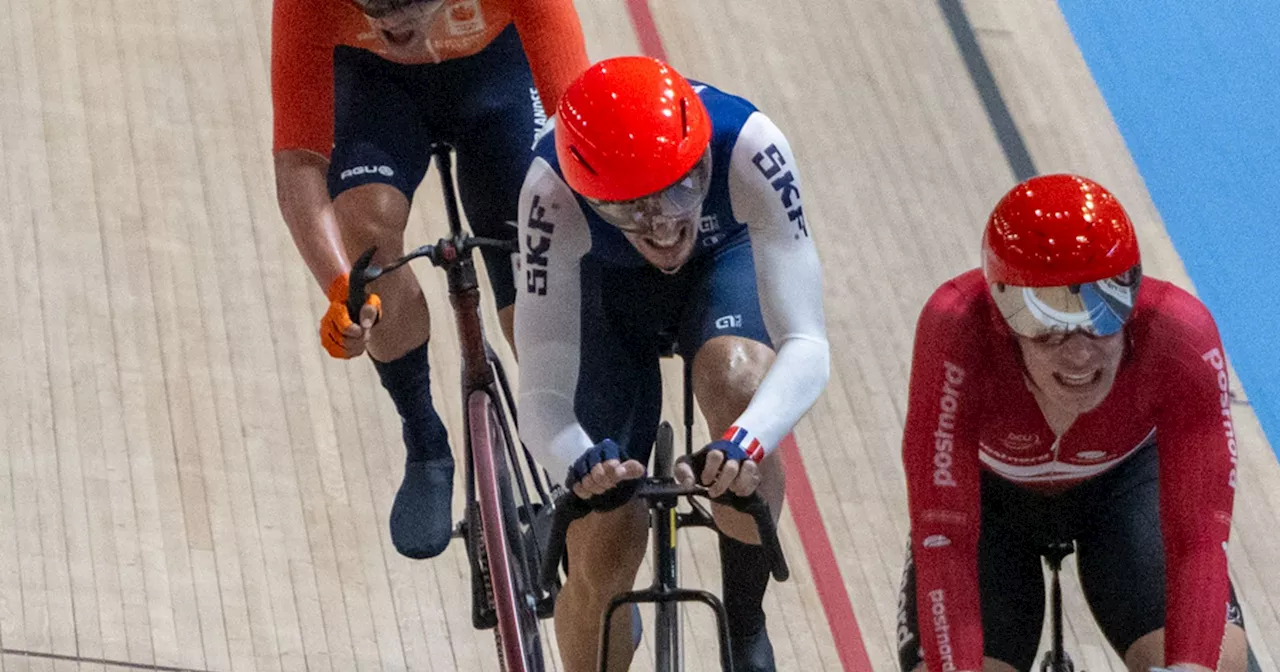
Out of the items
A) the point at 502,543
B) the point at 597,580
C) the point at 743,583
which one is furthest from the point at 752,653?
the point at 502,543

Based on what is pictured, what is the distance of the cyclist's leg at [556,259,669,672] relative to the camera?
2793 millimetres

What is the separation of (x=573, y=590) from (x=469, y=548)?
0.31 m

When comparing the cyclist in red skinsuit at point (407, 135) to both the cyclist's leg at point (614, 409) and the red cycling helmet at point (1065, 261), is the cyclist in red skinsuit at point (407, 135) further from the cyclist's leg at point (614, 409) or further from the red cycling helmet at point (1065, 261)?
the red cycling helmet at point (1065, 261)

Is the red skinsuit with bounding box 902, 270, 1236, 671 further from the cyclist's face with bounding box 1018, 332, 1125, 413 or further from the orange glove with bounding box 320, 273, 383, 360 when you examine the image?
the orange glove with bounding box 320, 273, 383, 360

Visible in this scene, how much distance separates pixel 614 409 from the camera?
2.83 m

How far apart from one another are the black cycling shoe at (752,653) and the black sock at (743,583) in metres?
0.01

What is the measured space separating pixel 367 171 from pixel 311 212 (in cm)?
16

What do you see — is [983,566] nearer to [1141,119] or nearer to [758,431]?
[758,431]

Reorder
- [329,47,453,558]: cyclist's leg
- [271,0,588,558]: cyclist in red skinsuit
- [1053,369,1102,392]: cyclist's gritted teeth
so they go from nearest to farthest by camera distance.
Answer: [1053,369,1102,392]: cyclist's gritted teeth → [271,0,588,558]: cyclist in red skinsuit → [329,47,453,558]: cyclist's leg

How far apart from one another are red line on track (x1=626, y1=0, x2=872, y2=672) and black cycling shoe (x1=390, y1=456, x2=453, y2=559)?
105cm

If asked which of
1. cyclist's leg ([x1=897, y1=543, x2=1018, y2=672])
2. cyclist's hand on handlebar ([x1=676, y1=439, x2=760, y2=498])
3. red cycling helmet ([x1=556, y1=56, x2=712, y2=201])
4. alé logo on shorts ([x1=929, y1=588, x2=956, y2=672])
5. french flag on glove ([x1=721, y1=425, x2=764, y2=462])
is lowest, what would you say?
cyclist's leg ([x1=897, y1=543, x2=1018, y2=672])

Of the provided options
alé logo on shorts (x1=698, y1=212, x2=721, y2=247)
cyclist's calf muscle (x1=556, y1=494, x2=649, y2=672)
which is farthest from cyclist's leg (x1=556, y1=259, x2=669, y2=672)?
alé logo on shorts (x1=698, y1=212, x2=721, y2=247)

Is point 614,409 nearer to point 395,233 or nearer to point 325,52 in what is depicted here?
point 395,233

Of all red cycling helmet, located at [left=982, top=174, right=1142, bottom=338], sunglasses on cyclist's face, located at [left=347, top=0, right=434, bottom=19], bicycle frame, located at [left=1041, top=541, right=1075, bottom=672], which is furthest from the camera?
sunglasses on cyclist's face, located at [left=347, top=0, right=434, bottom=19]
